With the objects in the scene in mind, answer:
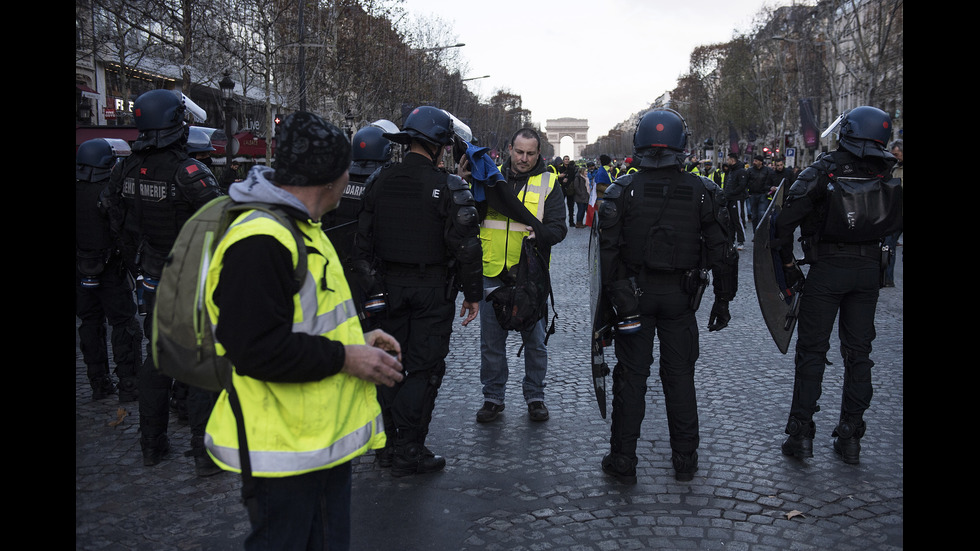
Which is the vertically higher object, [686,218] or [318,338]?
[686,218]

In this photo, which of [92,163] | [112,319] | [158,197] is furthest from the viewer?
[112,319]

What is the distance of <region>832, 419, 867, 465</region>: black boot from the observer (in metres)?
4.65

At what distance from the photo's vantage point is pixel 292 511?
2.38 m

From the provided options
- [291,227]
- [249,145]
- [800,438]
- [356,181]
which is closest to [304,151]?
[291,227]

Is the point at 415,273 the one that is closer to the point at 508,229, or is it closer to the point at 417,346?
the point at 417,346

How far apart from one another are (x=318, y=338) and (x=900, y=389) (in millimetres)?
5228

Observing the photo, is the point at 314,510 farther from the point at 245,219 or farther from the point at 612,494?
the point at 612,494

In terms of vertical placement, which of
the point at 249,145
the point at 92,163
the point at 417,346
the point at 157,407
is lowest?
the point at 157,407

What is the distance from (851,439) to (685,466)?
41.3 inches

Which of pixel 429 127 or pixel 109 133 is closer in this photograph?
pixel 429 127

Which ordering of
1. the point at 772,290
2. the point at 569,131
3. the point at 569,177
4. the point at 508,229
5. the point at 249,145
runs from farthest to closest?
1. the point at 569,131
2. the point at 249,145
3. the point at 569,177
4. the point at 508,229
5. the point at 772,290
